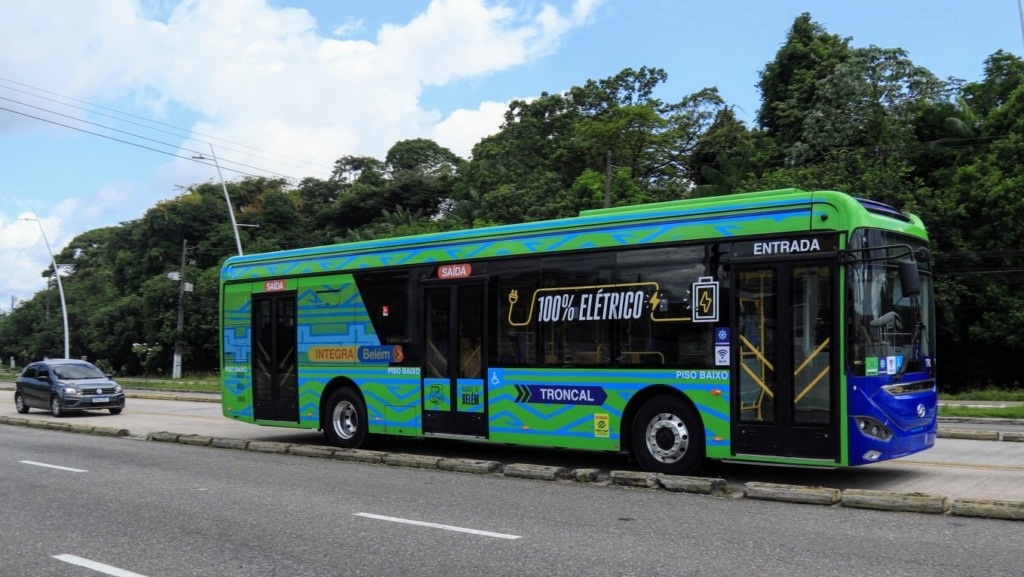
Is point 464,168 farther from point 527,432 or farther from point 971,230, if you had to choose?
point 527,432

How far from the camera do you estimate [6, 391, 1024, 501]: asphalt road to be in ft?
32.7

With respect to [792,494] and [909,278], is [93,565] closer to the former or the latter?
[792,494]

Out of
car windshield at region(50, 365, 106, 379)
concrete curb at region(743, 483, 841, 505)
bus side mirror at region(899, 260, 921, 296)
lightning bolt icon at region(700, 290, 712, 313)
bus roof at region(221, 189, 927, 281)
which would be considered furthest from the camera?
car windshield at region(50, 365, 106, 379)

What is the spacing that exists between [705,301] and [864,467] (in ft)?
11.0

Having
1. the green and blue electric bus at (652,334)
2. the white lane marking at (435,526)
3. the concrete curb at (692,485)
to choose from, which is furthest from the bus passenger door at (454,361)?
the white lane marking at (435,526)

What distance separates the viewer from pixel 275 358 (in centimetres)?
1570

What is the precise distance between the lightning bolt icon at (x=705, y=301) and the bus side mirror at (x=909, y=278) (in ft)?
6.95

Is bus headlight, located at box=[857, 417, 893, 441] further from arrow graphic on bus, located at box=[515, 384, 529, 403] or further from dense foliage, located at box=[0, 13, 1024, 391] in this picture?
dense foliage, located at box=[0, 13, 1024, 391]

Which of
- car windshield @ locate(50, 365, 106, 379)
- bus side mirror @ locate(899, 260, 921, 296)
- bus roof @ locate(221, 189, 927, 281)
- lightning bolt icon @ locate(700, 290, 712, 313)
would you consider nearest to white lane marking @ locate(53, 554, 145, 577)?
lightning bolt icon @ locate(700, 290, 712, 313)

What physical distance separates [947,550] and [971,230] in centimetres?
3288

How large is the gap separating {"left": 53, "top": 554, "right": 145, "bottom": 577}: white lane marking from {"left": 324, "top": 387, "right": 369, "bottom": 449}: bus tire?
7.10 meters

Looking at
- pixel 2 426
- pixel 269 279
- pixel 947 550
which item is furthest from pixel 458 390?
pixel 2 426

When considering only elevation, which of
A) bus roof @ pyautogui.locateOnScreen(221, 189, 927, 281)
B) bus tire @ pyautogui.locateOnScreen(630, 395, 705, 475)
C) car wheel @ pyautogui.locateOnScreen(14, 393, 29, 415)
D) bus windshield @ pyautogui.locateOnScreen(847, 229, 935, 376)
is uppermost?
bus roof @ pyautogui.locateOnScreen(221, 189, 927, 281)

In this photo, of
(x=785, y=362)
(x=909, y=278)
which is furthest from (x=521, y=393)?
(x=909, y=278)
